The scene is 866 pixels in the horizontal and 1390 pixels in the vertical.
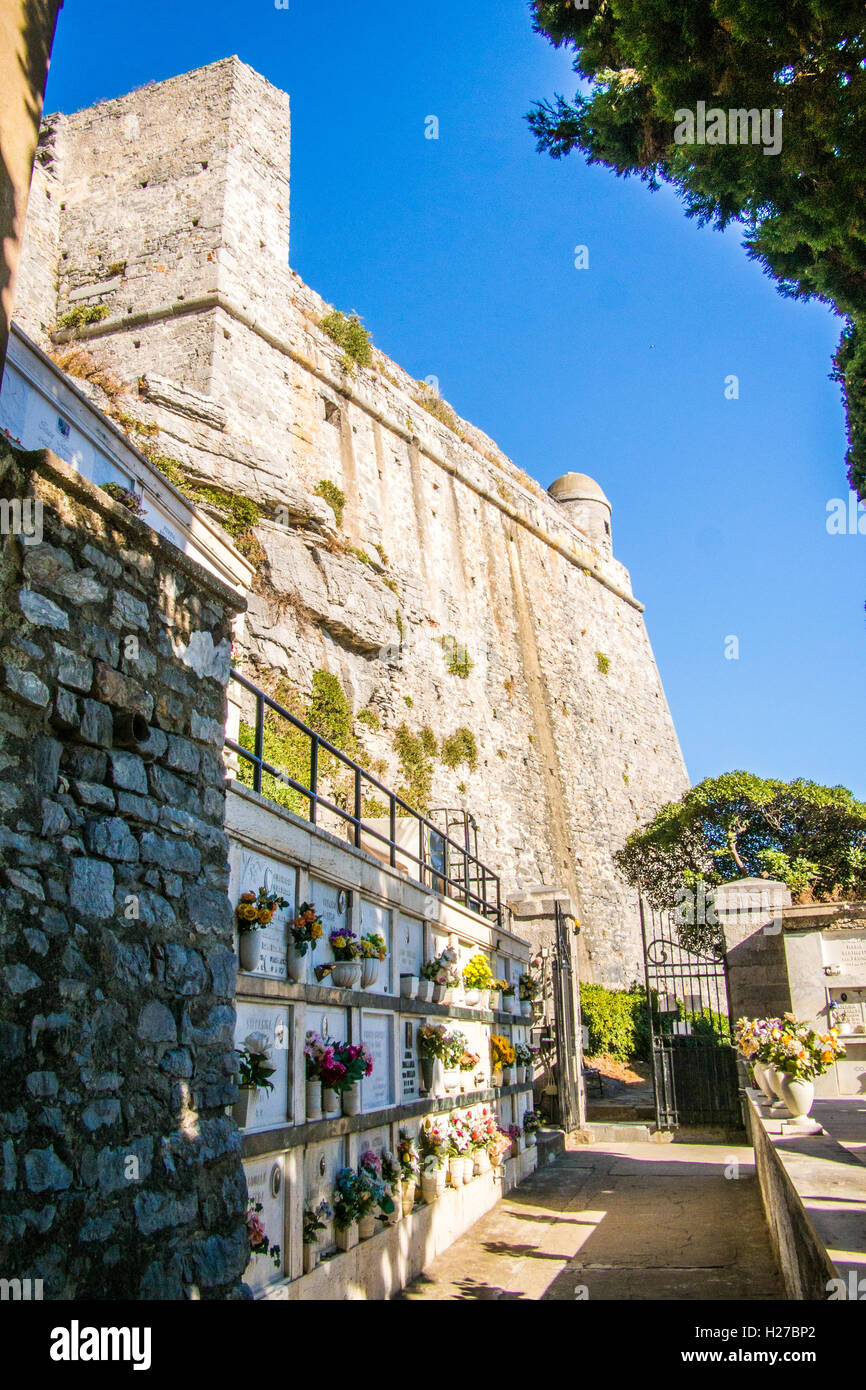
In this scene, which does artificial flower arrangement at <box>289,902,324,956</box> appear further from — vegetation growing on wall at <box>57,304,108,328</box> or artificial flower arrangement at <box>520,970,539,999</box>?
vegetation growing on wall at <box>57,304,108,328</box>

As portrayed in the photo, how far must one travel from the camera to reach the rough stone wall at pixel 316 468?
1775cm

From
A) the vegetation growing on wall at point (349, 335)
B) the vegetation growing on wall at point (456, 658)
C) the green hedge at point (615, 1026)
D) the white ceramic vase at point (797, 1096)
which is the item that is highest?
the vegetation growing on wall at point (349, 335)

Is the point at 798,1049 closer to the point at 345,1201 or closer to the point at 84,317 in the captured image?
the point at 345,1201

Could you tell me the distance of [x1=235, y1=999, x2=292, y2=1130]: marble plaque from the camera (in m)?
5.33

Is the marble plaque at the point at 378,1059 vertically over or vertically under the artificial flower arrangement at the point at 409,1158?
over

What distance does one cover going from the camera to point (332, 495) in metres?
21.2

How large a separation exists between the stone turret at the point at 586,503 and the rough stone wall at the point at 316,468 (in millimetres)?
9412

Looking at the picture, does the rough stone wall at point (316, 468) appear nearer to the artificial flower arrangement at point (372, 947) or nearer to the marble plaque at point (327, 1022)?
the artificial flower arrangement at point (372, 947)

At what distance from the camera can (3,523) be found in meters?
3.60

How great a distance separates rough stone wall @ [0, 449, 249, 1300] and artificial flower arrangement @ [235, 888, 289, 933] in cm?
46

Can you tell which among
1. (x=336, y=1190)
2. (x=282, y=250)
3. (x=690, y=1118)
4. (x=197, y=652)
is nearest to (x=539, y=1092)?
(x=690, y=1118)

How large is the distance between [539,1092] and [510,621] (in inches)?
632

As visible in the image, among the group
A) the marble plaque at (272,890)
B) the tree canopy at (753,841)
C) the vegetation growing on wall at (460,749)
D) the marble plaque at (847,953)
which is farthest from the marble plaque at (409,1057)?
the tree canopy at (753,841)

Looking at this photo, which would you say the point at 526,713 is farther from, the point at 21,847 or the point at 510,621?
the point at 21,847
